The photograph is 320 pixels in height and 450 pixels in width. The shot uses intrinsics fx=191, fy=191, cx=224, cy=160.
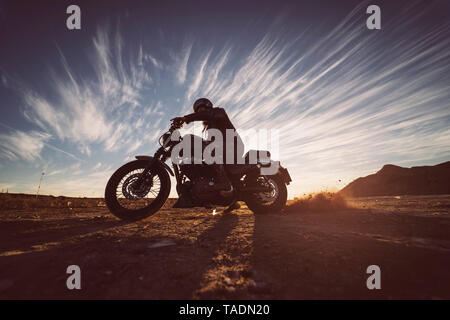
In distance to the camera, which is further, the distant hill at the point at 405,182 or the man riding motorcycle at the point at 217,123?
the distant hill at the point at 405,182

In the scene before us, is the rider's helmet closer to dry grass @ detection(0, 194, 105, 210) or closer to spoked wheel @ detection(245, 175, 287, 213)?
spoked wheel @ detection(245, 175, 287, 213)

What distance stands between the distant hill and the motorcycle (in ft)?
129

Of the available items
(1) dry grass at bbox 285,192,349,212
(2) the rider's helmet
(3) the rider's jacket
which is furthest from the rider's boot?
(1) dry grass at bbox 285,192,349,212

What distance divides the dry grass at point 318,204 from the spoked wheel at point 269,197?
2.15ft

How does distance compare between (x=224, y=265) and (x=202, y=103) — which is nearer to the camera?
(x=224, y=265)

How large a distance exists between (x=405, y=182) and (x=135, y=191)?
1919 inches

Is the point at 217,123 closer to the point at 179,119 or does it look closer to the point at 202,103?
the point at 202,103

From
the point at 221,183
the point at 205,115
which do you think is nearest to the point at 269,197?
the point at 221,183

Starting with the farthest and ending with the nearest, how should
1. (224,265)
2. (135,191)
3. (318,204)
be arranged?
(318,204) → (135,191) → (224,265)

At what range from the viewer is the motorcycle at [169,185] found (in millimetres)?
3779

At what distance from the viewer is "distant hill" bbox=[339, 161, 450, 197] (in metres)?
32.4

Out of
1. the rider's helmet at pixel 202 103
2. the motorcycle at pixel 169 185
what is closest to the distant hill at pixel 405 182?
the motorcycle at pixel 169 185

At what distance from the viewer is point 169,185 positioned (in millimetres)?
4090

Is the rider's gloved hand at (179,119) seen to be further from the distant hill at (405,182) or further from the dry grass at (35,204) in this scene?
the distant hill at (405,182)
